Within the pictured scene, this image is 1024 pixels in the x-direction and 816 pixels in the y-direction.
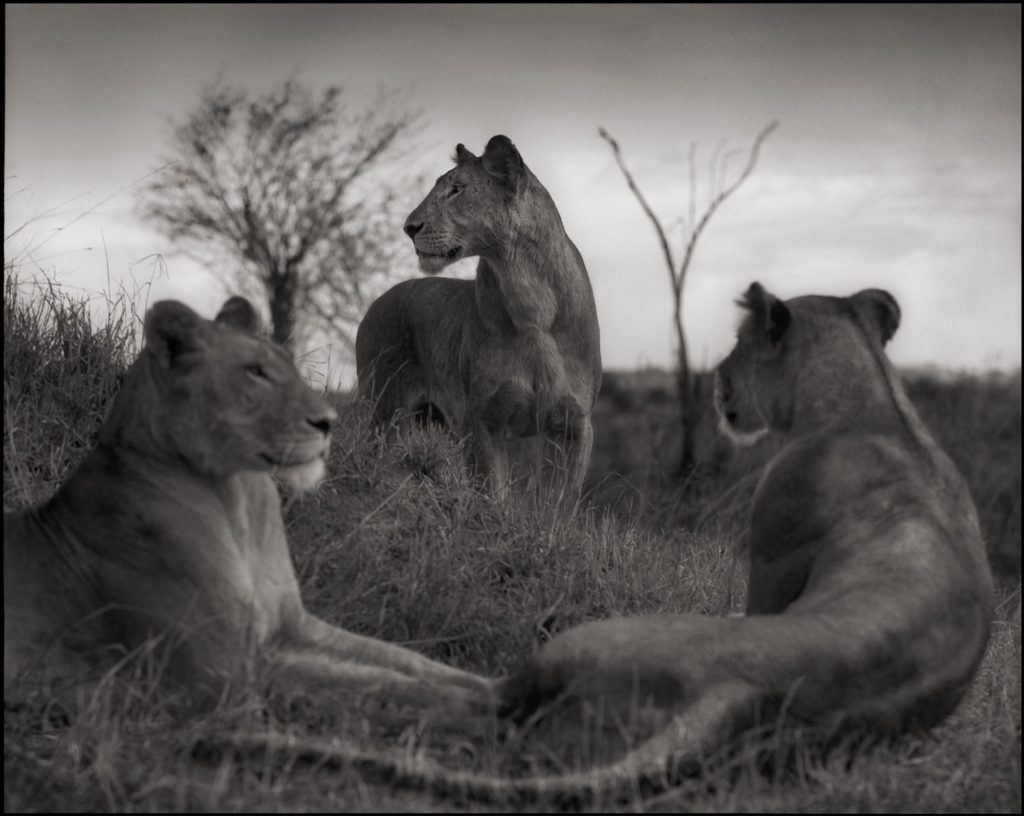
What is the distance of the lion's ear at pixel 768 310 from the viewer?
4.95 metres

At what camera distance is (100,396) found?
660 centimetres

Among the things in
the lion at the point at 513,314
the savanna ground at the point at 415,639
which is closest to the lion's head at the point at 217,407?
the savanna ground at the point at 415,639

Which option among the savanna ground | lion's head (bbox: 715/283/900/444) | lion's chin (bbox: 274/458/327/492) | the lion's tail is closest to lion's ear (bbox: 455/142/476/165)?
the savanna ground

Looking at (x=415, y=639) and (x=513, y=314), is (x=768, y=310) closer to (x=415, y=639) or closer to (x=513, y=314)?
(x=415, y=639)

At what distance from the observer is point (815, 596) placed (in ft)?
14.3

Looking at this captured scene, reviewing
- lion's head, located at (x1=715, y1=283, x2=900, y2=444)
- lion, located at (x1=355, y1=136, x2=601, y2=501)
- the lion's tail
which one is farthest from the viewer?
lion, located at (x1=355, y1=136, x2=601, y2=501)

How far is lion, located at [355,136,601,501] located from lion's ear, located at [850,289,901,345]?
2650mm

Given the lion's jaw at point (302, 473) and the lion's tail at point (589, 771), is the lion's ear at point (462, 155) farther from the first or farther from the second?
the lion's tail at point (589, 771)

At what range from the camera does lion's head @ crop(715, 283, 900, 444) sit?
16.0 feet

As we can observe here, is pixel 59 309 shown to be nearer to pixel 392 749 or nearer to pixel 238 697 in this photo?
pixel 238 697

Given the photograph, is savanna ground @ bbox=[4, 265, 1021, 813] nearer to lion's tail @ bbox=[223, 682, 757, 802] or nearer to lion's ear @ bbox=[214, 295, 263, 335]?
lion's tail @ bbox=[223, 682, 757, 802]

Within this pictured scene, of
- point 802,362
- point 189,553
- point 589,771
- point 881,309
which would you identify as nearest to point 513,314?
point 881,309

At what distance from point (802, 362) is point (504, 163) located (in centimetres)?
321

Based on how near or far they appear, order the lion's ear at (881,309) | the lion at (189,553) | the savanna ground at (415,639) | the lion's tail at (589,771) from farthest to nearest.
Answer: the lion's ear at (881,309), the lion at (189,553), the savanna ground at (415,639), the lion's tail at (589,771)
